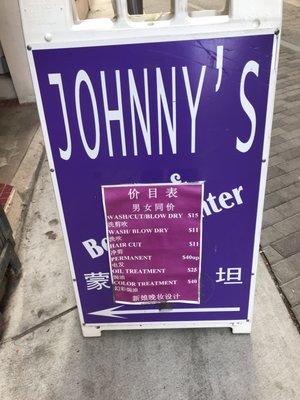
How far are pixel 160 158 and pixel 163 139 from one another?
0.08 metres

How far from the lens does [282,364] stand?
1.87m

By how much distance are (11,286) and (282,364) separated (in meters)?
1.53

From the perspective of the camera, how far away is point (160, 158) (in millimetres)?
1487

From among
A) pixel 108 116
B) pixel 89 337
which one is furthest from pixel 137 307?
pixel 108 116

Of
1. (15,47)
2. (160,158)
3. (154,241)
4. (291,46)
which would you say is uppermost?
(160,158)

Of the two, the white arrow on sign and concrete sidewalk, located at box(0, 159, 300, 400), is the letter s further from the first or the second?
concrete sidewalk, located at box(0, 159, 300, 400)

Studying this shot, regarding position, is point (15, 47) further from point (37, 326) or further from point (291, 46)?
point (291, 46)

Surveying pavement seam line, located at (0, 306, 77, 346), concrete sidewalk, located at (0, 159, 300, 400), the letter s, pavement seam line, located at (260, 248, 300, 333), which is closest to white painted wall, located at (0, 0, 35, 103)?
concrete sidewalk, located at (0, 159, 300, 400)

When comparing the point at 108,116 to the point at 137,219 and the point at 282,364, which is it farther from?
the point at 282,364

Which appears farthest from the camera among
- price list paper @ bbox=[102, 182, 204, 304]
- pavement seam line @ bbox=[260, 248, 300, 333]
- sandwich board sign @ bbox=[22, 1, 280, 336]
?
pavement seam line @ bbox=[260, 248, 300, 333]

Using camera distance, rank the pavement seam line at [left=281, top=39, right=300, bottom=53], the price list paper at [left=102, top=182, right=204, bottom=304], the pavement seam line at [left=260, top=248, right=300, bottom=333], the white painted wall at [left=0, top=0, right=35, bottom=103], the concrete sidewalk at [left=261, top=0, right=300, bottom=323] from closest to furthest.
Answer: the price list paper at [left=102, top=182, right=204, bottom=304] < the pavement seam line at [left=260, top=248, right=300, bottom=333] < the concrete sidewalk at [left=261, top=0, right=300, bottom=323] < the white painted wall at [left=0, top=0, right=35, bottom=103] < the pavement seam line at [left=281, top=39, right=300, bottom=53]

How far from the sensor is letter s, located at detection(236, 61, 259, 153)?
132 centimetres

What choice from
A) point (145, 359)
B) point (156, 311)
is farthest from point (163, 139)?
point (145, 359)

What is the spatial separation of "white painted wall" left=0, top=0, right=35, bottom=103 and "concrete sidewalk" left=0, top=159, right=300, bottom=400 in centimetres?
278
